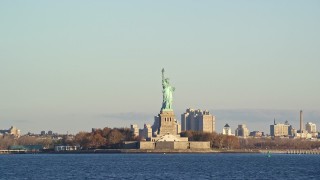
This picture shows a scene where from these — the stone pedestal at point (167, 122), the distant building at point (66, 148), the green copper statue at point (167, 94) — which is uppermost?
the green copper statue at point (167, 94)

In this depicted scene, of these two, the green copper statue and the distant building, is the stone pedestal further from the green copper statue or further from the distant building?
the distant building

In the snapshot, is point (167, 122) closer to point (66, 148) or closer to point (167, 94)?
point (167, 94)

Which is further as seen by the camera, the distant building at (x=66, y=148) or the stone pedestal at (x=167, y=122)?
the distant building at (x=66, y=148)

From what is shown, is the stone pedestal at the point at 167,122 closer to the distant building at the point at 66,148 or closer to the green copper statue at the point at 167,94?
the green copper statue at the point at 167,94

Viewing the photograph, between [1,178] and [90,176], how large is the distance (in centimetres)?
715

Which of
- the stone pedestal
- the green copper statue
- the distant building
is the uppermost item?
the green copper statue

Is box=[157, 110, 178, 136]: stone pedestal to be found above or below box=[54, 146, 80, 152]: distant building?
above

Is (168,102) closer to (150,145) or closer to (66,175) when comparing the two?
(150,145)

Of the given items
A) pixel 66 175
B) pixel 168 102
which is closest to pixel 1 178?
pixel 66 175

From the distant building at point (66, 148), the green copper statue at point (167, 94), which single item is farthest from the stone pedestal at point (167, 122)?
the distant building at point (66, 148)

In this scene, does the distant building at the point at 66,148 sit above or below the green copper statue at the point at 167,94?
below

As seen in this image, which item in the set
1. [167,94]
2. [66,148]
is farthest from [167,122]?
Result: [66,148]

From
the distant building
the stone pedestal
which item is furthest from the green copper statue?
the distant building

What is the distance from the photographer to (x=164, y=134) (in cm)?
16275
